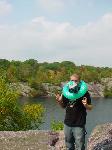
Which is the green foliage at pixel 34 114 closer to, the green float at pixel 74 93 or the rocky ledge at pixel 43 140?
the rocky ledge at pixel 43 140

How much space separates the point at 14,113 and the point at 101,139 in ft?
95.4

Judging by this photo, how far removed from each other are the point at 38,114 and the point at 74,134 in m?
40.7

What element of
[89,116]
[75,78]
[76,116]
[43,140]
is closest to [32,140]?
[43,140]

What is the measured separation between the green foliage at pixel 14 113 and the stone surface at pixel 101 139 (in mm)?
22867

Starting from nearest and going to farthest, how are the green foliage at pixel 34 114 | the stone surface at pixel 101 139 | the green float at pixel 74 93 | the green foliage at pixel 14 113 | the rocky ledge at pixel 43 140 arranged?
the green float at pixel 74 93
the stone surface at pixel 101 139
the rocky ledge at pixel 43 140
the green foliage at pixel 14 113
the green foliage at pixel 34 114

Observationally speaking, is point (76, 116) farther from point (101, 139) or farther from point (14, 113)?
point (14, 113)

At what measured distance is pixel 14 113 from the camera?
174ft

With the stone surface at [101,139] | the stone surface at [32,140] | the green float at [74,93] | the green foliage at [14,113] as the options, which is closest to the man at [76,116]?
the green float at [74,93]

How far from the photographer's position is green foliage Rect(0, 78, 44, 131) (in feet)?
170

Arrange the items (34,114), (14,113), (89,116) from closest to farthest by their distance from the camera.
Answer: (14,113) < (34,114) < (89,116)

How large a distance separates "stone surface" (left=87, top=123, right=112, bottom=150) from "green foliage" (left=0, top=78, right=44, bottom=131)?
2287cm

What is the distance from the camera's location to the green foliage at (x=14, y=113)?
51719mm

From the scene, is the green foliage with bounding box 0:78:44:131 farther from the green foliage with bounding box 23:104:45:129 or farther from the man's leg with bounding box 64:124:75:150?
the man's leg with bounding box 64:124:75:150

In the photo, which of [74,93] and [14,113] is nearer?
[74,93]
